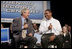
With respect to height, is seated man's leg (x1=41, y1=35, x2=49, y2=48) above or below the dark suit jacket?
below

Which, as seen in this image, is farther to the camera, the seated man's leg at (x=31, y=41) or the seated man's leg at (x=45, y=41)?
the seated man's leg at (x=45, y=41)

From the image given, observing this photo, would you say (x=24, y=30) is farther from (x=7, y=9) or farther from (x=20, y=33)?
(x=7, y=9)

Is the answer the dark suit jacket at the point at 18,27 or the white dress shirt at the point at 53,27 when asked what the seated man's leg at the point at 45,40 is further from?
the dark suit jacket at the point at 18,27

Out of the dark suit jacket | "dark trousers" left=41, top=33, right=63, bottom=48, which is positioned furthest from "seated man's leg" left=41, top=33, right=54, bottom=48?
the dark suit jacket

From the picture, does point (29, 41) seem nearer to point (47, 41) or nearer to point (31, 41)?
point (31, 41)

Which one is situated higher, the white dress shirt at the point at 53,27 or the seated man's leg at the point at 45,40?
the white dress shirt at the point at 53,27

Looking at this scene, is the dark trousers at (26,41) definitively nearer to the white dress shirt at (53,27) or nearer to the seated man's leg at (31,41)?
the seated man's leg at (31,41)

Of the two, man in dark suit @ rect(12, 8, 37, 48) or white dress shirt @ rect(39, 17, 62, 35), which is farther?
white dress shirt @ rect(39, 17, 62, 35)

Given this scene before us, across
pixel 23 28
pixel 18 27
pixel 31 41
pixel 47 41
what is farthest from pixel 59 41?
pixel 18 27

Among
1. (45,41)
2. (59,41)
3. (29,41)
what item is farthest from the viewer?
(59,41)

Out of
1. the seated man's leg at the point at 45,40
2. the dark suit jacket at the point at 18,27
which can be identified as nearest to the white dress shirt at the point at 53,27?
the seated man's leg at the point at 45,40

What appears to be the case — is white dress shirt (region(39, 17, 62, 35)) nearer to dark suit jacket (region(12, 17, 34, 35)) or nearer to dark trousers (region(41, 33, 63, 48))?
dark trousers (region(41, 33, 63, 48))

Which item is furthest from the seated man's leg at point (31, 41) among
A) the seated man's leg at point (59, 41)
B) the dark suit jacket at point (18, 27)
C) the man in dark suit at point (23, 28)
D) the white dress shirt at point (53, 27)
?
the seated man's leg at point (59, 41)

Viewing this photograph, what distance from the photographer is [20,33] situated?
5.35 metres
